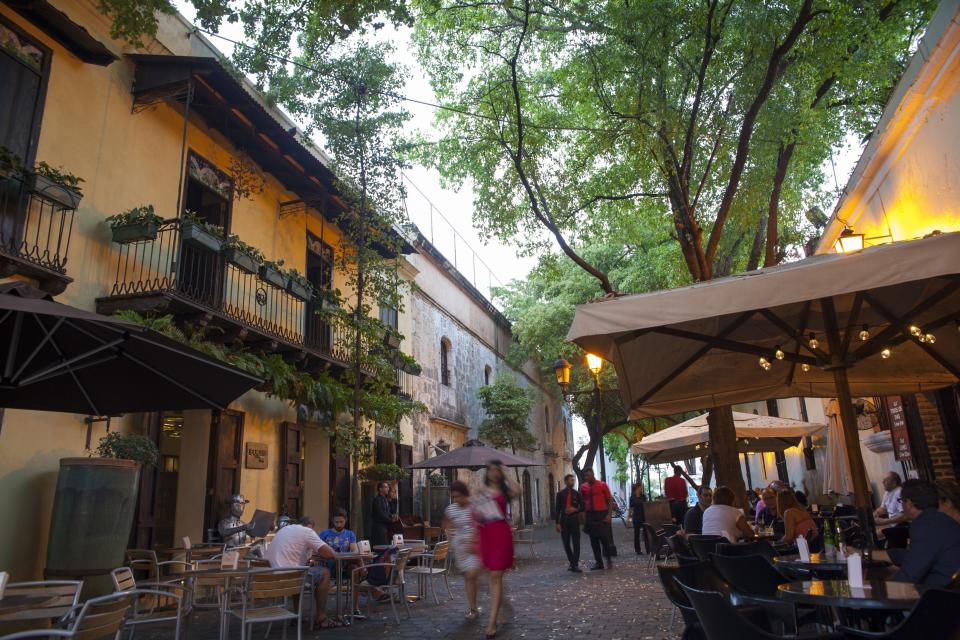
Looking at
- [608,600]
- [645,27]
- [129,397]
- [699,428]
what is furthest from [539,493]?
[129,397]

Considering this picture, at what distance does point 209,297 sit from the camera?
9.97 m

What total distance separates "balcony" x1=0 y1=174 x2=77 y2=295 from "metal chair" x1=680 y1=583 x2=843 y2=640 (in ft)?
23.8

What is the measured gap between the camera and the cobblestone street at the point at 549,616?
22.4 feet

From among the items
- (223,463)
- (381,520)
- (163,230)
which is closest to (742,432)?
(381,520)

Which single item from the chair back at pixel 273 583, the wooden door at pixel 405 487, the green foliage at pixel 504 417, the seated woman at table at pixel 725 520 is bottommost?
the chair back at pixel 273 583

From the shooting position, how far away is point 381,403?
11.7 meters

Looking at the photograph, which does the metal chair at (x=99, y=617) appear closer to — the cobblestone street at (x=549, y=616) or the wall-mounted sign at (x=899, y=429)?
the cobblestone street at (x=549, y=616)

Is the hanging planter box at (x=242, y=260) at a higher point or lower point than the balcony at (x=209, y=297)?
higher

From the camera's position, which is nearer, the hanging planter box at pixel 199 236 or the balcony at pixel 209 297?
the balcony at pixel 209 297

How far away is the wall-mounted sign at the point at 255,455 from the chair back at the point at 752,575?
871cm

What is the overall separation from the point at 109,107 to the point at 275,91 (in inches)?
107

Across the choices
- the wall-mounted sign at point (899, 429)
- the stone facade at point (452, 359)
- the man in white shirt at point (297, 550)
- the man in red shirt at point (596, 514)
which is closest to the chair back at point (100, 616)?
the man in white shirt at point (297, 550)

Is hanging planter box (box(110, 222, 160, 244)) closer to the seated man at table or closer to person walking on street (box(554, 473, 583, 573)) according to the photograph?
person walking on street (box(554, 473, 583, 573))

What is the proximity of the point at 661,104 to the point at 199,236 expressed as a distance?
6.91 meters
